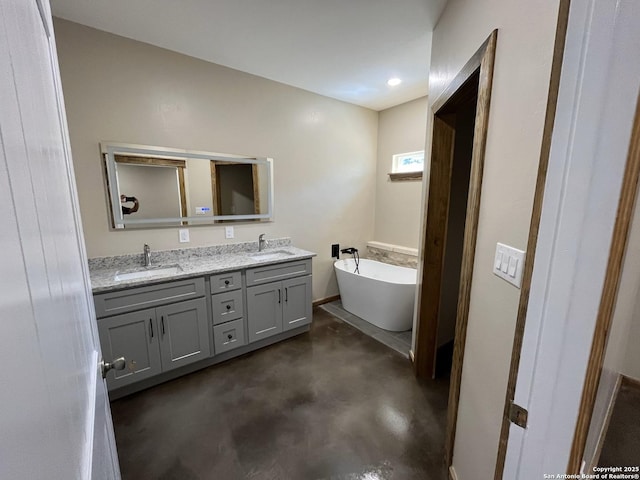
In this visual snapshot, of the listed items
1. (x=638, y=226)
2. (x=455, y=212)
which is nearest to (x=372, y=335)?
(x=455, y=212)

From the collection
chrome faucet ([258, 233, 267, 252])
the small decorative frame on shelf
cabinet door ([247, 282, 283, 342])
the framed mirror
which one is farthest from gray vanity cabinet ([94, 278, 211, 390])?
the small decorative frame on shelf

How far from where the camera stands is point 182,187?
240 centimetres

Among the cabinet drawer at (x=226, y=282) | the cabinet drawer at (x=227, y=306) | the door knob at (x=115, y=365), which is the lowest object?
the cabinet drawer at (x=227, y=306)

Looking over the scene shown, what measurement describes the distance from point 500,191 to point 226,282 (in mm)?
1987

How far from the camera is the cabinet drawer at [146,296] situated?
1.76 m

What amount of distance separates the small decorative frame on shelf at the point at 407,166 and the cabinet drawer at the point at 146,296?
2561mm

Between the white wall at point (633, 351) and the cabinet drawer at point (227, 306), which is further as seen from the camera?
the cabinet drawer at point (227, 306)

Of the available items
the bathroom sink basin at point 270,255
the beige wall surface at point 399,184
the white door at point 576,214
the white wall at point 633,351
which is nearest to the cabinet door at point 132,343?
the bathroom sink basin at point 270,255

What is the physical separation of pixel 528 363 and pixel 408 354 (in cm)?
201

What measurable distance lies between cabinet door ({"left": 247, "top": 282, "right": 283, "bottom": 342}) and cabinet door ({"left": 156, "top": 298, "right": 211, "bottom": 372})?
382 millimetres

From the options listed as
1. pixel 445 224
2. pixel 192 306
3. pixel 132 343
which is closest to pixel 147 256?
pixel 192 306

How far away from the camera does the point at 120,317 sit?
182 cm

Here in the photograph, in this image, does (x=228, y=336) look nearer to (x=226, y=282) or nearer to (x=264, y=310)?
(x=264, y=310)

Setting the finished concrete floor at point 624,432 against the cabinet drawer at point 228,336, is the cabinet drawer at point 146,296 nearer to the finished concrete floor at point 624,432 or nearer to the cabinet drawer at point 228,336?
the cabinet drawer at point 228,336
